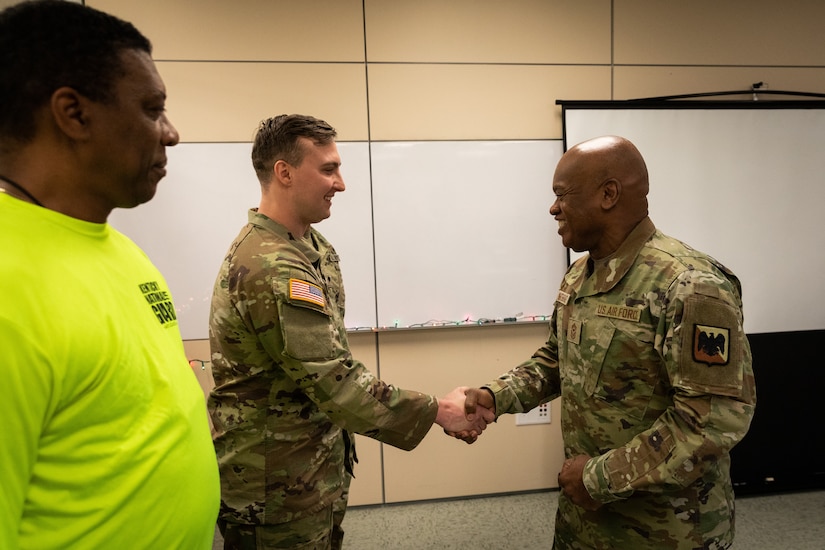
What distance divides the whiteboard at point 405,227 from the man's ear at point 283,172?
1.10m

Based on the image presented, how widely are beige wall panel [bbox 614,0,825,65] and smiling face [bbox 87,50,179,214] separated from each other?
2775 millimetres

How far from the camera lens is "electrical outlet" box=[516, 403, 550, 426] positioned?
2.85m

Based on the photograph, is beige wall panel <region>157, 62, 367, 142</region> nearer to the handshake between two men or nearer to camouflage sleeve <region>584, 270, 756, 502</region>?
the handshake between two men

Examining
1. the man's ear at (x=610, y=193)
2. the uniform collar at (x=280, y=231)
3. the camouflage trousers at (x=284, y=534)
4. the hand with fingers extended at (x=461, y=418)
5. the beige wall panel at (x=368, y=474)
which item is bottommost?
the beige wall panel at (x=368, y=474)

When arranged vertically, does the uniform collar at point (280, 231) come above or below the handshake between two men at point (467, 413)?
above

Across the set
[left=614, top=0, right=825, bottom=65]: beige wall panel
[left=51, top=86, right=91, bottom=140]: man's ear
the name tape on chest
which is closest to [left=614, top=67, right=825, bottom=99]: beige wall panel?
[left=614, top=0, right=825, bottom=65]: beige wall panel

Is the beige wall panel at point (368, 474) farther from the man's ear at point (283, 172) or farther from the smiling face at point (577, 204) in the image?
the smiling face at point (577, 204)

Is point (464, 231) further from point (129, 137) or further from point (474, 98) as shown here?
point (129, 137)

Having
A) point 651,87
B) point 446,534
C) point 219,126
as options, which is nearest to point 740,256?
point 651,87

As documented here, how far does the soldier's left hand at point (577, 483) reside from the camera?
1.20 meters

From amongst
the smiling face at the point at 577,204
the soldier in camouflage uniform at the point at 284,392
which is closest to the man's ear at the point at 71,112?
the soldier in camouflage uniform at the point at 284,392

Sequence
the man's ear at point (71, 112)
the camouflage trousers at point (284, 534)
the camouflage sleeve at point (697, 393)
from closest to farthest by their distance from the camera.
→ 1. the man's ear at point (71, 112)
2. the camouflage sleeve at point (697, 393)
3. the camouflage trousers at point (284, 534)

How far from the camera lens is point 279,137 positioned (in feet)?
5.08

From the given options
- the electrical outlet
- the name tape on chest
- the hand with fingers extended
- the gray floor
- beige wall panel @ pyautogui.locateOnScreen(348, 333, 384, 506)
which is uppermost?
the name tape on chest
